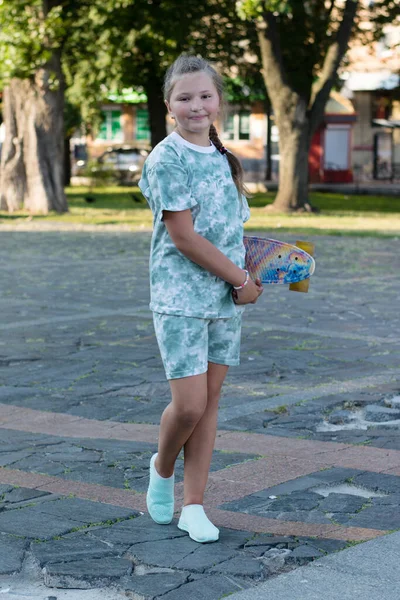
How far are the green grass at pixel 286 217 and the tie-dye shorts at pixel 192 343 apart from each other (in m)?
16.2

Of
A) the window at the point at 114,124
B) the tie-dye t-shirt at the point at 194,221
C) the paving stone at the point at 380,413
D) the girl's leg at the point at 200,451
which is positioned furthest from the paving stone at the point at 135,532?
the window at the point at 114,124

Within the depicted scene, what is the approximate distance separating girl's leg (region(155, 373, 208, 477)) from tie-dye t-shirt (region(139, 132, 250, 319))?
24 centimetres

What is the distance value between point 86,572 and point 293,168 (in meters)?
24.7

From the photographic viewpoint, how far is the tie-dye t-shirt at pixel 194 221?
4.06 m

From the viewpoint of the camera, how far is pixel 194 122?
13.6 ft

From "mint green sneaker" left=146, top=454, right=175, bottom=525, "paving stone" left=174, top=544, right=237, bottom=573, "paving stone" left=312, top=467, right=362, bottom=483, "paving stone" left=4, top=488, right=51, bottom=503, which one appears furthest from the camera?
"paving stone" left=312, top=467, right=362, bottom=483

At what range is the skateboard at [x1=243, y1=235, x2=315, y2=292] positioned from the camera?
4246mm

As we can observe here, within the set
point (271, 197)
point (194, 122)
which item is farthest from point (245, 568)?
point (271, 197)

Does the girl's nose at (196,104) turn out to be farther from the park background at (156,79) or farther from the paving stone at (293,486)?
the park background at (156,79)

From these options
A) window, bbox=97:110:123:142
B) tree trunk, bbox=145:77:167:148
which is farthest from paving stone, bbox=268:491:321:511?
window, bbox=97:110:123:142

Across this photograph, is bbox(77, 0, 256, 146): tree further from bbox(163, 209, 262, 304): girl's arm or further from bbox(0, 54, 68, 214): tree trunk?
bbox(163, 209, 262, 304): girl's arm

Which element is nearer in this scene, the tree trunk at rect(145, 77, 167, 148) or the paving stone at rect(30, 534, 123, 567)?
the paving stone at rect(30, 534, 123, 567)

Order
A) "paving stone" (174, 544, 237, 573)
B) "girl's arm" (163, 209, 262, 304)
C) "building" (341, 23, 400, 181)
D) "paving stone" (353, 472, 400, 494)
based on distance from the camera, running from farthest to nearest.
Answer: "building" (341, 23, 400, 181) < "paving stone" (353, 472, 400, 494) < "girl's arm" (163, 209, 262, 304) < "paving stone" (174, 544, 237, 573)

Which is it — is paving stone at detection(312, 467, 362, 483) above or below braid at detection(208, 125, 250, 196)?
below
